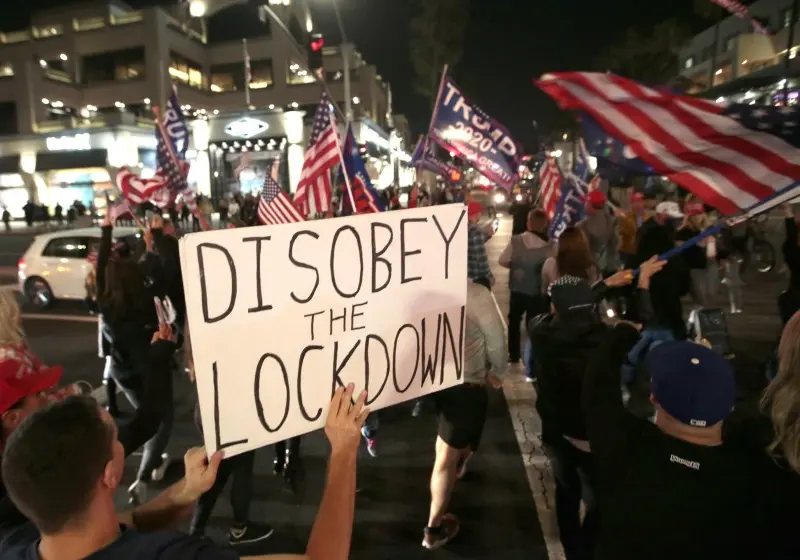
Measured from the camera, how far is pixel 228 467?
3873 millimetres

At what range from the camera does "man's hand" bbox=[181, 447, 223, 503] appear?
2070 mm

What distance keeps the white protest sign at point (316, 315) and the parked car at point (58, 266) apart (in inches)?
419

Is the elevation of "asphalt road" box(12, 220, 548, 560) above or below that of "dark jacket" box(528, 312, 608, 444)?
below

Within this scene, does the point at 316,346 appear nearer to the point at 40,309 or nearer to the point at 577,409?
the point at 577,409

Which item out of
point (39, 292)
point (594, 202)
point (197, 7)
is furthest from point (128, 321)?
point (39, 292)

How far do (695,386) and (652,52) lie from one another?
55214 mm

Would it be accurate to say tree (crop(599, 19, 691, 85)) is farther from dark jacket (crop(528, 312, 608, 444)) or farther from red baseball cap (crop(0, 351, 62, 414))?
red baseball cap (crop(0, 351, 62, 414))

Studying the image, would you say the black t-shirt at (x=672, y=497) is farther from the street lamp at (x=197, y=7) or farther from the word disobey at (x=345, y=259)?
the street lamp at (x=197, y=7)

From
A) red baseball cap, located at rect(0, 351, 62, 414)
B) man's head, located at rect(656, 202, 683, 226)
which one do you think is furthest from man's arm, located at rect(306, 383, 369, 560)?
man's head, located at rect(656, 202, 683, 226)

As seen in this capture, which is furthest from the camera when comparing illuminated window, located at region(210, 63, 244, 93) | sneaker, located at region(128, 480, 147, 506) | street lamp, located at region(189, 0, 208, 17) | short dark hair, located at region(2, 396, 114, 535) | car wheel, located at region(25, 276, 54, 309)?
illuminated window, located at region(210, 63, 244, 93)

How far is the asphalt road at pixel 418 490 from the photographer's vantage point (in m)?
4.10

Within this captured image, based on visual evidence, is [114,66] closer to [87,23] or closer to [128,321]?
[87,23]

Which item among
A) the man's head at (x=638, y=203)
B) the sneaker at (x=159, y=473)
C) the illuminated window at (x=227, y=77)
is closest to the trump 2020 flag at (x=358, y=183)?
the sneaker at (x=159, y=473)

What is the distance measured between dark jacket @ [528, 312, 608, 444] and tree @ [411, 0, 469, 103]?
1994 inches
